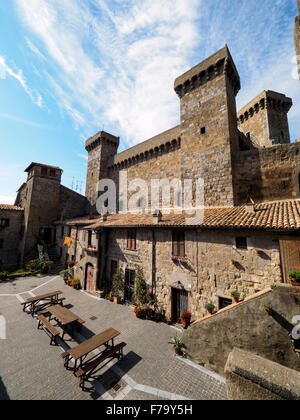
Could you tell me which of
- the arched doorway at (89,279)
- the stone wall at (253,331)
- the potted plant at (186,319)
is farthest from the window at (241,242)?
the arched doorway at (89,279)

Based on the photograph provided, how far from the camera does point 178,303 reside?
10.1 meters

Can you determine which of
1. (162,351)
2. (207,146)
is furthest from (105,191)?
(162,351)

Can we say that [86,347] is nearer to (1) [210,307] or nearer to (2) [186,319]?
(2) [186,319]

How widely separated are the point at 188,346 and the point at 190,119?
50.7ft

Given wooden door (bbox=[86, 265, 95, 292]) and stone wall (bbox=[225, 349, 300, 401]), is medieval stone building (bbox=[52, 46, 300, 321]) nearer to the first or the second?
wooden door (bbox=[86, 265, 95, 292])

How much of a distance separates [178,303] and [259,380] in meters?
5.84

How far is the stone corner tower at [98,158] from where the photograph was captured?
84.9 feet

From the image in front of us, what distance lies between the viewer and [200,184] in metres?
13.4

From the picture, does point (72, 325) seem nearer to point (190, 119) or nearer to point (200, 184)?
point (200, 184)

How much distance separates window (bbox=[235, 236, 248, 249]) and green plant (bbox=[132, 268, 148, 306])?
647 cm

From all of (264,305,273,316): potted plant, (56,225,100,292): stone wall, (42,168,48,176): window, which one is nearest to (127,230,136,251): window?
(56,225,100,292): stone wall

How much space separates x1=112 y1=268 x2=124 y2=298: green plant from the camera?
12695mm

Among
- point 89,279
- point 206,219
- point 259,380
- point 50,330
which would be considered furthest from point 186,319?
point 89,279

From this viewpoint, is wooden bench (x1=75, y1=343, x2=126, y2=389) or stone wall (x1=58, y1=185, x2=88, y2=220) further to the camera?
stone wall (x1=58, y1=185, x2=88, y2=220)
